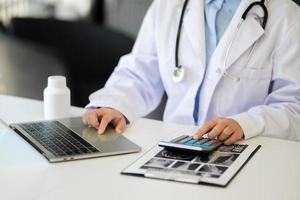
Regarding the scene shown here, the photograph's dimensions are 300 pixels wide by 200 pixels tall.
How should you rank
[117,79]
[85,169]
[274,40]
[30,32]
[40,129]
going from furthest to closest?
[30,32], [117,79], [274,40], [40,129], [85,169]

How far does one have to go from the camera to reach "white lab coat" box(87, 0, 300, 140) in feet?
4.38

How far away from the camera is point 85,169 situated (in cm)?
96

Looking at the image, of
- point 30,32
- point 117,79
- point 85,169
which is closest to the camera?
point 85,169

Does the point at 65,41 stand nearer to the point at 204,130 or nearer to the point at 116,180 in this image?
the point at 204,130

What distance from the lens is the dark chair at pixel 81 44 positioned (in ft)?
9.47

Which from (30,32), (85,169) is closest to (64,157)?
(85,169)

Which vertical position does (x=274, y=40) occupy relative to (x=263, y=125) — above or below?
above

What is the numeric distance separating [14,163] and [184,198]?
13.4 inches

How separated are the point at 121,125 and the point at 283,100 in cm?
44

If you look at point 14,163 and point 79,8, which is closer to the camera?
point 14,163

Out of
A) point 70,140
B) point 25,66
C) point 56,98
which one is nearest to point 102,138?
point 70,140

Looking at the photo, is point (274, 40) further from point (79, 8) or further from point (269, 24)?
point (79, 8)

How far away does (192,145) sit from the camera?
1029 mm

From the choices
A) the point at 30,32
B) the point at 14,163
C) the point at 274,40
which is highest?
the point at 274,40
